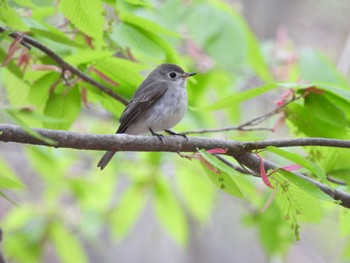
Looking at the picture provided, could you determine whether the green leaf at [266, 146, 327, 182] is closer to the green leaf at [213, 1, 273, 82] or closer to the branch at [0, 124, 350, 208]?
the branch at [0, 124, 350, 208]

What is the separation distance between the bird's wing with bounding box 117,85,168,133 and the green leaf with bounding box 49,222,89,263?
5.42ft

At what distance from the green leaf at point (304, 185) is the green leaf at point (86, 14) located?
33.6 inches

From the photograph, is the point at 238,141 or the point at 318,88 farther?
the point at 318,88

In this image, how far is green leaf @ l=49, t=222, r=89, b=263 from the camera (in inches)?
173

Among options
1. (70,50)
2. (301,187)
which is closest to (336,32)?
(70,50)

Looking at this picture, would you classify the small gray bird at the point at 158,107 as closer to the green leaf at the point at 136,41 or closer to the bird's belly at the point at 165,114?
the bird's belly at the point at 165,114

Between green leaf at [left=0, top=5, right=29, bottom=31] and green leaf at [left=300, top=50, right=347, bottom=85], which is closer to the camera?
green leaf at [left=0, top=5, right=29, bottom=31]

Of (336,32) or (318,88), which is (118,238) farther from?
(336,32)

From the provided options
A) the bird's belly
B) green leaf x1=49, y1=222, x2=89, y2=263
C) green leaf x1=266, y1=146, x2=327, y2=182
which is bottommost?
green leaf x1=49, y1=222, x2=89, y2=263

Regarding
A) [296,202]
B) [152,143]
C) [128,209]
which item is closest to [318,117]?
[296,202]

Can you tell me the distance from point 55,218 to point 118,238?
54cm

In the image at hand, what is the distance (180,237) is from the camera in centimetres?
448

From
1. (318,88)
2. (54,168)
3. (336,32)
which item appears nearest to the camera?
(318,88)

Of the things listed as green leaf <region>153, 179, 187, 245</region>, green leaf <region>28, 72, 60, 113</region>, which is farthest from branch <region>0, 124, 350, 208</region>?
green leaf <region>153, 179, 187, 245</region>
